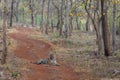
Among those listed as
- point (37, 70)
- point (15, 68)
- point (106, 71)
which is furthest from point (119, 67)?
point (15, 68)

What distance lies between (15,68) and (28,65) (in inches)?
81.2

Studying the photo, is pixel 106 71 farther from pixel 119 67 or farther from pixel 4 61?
pixel 4 61

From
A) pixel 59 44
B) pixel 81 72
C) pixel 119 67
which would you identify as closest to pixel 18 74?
pixel 81 72

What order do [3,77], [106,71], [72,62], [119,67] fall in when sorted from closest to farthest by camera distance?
[3,77] → [106,71] → [119,67] → [72,62]

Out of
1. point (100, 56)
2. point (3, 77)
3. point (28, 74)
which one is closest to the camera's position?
point (3, 77)

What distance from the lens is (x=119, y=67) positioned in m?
21.0

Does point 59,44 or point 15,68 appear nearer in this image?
point 15,68

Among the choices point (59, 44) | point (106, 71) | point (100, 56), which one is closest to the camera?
point (106, 71)

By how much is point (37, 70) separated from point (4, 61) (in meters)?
2.33

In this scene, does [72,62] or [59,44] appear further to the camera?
[59,44]

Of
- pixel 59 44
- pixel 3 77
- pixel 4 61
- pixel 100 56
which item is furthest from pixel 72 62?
pixel 59 44

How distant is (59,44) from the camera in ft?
118

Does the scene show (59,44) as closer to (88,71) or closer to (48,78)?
(88,71)

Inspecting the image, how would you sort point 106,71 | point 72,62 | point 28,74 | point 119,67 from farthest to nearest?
point 72,62 → point 119,67 → point 106,71 → point 28,74
